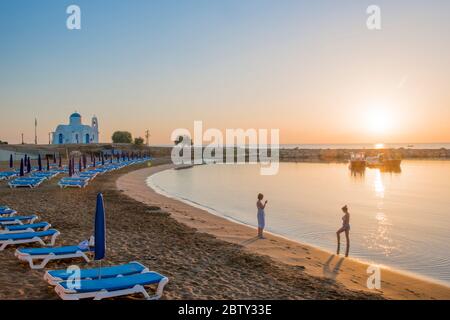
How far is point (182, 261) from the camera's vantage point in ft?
30.0

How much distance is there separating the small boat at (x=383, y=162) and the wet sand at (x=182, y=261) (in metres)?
59.9

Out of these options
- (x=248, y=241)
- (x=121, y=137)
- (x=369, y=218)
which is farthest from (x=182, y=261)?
(x=121, y=137)

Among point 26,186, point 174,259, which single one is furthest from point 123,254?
point 26,186

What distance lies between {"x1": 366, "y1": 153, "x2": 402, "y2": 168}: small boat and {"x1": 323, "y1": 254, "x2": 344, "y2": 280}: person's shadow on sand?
62187 mm

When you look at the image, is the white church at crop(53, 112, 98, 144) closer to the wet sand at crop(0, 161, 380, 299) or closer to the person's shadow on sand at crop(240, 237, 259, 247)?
the wet sand at crop(0, 161, 380, 299)

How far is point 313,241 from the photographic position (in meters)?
14.5

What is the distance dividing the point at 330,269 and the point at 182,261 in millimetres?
3848

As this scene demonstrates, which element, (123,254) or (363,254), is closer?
(123,254)

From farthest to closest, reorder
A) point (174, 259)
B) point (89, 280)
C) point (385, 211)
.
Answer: point (385, 211) < point (174, 259) < point (89, 280)

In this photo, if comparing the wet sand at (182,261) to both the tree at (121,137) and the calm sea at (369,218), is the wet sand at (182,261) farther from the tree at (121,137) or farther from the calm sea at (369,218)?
the tree at (121,137)

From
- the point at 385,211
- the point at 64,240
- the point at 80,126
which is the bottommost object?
the point at 385,211

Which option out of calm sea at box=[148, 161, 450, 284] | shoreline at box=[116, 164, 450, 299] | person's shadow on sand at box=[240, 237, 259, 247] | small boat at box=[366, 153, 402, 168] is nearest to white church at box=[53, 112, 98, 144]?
small boat at box=[366, 153, 402, 168]
